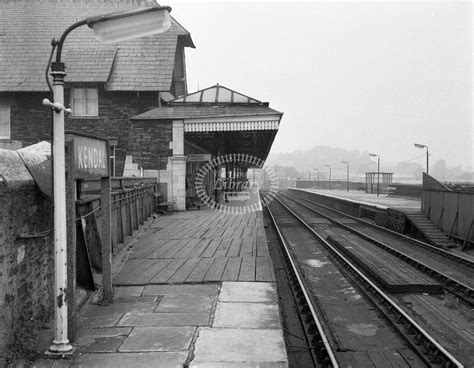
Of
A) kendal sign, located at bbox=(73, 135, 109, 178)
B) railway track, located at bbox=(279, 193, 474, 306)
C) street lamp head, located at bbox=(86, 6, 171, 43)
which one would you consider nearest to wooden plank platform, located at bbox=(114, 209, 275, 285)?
kendal sign, located at bbox=(73, 135, 109, 178)

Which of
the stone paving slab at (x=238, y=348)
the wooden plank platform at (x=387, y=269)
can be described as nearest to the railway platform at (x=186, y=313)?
the stone paving slab at (x=238, y=348)

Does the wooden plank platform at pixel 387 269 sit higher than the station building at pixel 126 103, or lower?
lower

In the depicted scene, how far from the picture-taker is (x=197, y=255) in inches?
359

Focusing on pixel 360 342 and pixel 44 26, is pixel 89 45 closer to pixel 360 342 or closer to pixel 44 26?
pixel 44 26

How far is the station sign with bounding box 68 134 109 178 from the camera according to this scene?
4.77m

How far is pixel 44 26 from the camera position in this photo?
80.0ft

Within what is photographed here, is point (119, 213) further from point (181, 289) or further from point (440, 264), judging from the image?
point (440, 264)

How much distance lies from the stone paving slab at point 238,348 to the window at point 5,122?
19645 millimetres

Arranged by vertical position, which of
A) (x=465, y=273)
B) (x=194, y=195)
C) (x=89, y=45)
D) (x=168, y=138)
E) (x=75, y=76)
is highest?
(x=89, y=45)

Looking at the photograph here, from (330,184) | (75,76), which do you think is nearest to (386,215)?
(75,76)

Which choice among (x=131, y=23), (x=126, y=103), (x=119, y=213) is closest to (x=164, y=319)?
(x=131, y=23)

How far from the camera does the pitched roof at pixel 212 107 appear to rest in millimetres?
17723

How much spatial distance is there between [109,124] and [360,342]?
17405mm

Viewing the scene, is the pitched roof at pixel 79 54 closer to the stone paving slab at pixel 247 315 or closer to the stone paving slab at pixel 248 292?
the stone paving slab at pixel 248 292
